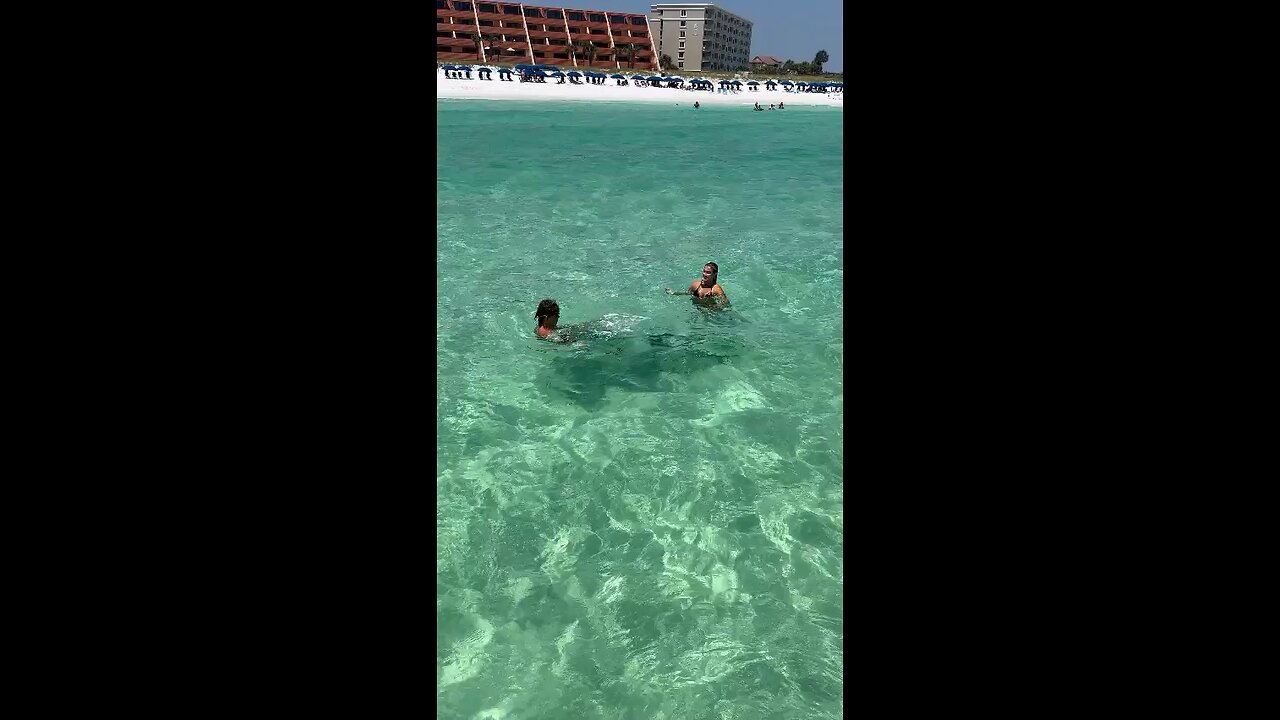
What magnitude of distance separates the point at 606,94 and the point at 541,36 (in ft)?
87.2

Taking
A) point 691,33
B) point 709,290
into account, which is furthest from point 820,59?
point 709,290

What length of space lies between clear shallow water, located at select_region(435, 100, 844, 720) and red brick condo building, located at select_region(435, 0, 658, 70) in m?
75.3

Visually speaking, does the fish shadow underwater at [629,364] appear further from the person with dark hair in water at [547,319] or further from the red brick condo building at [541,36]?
the red brick condo building at [541,36]

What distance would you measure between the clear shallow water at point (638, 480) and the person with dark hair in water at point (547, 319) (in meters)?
0.23

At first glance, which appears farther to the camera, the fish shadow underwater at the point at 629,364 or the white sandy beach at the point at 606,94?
the white sandy beach at the point at 606,94

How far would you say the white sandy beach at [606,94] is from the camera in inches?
2532

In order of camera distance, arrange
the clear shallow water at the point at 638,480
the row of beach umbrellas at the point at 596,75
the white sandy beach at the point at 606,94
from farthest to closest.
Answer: the row of beach umbrellas at the point at 596,75 < the white sandy beach at the point at 606,94 < the clear shallow water at the point at 638,480

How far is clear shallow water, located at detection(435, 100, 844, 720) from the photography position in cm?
504

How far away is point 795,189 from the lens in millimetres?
24953

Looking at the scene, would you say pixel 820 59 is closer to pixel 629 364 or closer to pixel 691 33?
pixel 691 33

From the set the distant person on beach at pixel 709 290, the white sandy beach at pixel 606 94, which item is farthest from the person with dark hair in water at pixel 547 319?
the white sandy beach at pixel 606 94

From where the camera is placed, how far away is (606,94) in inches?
2933
